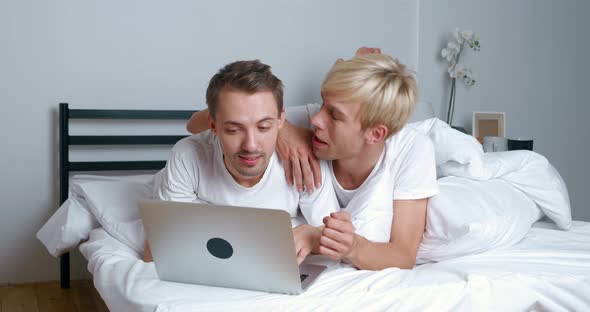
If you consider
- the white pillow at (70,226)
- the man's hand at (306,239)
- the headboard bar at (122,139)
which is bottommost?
the white pillow at (70,226)

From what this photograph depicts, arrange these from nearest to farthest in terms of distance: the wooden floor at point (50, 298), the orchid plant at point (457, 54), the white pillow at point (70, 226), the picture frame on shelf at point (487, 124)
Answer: the white pillow at point (70, 226), the wooden floor at point (50, 298), the orchid plant at point (457, 54), the picture frame on shelf at point (487, 124)

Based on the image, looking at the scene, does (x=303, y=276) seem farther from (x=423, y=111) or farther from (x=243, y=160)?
(x=423, y=111)

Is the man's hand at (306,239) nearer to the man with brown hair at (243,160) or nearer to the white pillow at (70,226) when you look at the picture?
the man with brown hair at (243,160)

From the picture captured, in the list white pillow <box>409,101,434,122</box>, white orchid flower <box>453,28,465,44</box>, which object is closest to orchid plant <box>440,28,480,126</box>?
white orchid flower <box>453,28,465,44</box>

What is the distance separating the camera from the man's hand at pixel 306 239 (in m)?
1.48

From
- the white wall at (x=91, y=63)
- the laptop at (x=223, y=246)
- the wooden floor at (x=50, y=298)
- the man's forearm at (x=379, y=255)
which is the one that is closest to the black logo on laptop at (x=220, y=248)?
the laptop at (x=223, y=246)

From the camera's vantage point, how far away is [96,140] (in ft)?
9.04

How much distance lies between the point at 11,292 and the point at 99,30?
1.13 m

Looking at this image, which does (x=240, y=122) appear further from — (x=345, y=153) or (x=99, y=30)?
(x=99, y=30)

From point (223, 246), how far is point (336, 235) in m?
0.25

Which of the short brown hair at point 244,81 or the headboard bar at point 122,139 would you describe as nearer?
the short brown hair at point 244,81

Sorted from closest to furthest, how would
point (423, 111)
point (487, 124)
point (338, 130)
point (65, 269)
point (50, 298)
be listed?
point (338, 130), point (50, 298), point (65, 269), point (423, 111), point (487, 124)

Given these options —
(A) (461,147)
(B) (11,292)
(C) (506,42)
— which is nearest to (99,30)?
(B) (11,292)

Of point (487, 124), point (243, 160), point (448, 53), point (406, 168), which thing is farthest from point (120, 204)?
point (487, 124)
